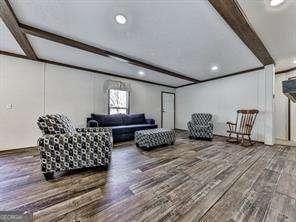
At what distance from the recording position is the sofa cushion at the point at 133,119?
5.39m

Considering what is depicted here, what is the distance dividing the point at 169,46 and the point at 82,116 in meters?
3.40

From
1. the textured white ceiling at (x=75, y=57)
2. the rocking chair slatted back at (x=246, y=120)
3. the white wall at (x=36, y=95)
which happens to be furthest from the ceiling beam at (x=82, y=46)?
the rocking chair slatted back at (x=246, y=120)

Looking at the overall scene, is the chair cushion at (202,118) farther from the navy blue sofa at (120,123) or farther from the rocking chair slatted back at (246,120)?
the navy blue sofa at (120,123)

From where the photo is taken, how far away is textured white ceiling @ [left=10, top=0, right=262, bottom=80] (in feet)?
6.65

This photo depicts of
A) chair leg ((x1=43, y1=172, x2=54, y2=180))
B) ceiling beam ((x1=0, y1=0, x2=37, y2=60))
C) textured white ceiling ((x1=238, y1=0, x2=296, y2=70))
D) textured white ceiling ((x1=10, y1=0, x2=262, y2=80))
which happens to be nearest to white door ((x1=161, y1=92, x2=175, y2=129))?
textured white ceiling ((x1=10, y1=0, x2=262, y2=80))

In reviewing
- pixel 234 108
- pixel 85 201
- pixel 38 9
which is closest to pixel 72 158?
pixel 85 201

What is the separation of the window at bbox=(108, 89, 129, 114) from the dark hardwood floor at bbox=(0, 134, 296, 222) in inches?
116

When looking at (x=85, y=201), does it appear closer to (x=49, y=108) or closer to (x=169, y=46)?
(x=169, y=46)

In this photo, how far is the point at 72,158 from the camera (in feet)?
7.48

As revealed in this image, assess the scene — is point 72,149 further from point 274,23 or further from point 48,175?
point 274,23

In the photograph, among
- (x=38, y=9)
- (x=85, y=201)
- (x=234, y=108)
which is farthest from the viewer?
(x=234, y=108)

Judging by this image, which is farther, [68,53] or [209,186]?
[68,53]

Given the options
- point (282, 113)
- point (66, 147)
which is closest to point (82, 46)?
point (66, 147)

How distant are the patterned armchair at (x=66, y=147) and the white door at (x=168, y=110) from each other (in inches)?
197
